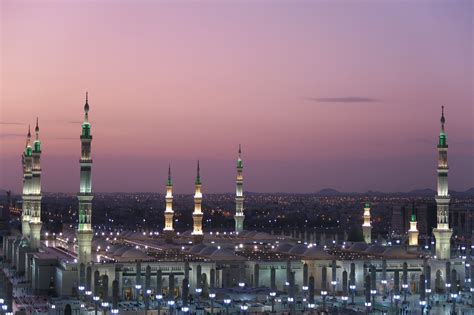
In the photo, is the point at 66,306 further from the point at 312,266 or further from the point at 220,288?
the point at 312,266

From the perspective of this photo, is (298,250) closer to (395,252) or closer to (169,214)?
(395,252)

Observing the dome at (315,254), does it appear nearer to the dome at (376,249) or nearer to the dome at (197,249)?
the dome at (376,249)

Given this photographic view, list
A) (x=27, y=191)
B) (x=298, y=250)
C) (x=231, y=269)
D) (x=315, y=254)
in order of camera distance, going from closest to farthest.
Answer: (x=231, y=269) → (x=315, y=254) → (x=298, y=250) → (x=27, y=191)

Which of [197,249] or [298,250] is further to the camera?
[197,249]

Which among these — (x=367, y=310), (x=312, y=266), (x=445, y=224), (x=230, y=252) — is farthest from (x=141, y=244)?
(x=367, y=310)

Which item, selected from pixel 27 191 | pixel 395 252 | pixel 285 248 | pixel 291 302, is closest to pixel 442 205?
pixel 395 252
